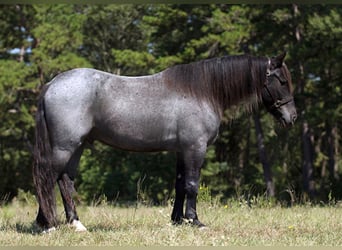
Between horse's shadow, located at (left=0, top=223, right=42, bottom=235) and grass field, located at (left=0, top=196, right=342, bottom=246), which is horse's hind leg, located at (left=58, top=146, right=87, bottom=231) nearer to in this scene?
grass field, located at (left=0, top=196, right=342, bottom=246)

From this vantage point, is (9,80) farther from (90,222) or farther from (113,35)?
(90,222)

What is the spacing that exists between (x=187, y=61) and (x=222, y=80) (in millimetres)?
15527

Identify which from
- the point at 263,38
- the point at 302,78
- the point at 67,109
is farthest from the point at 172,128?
the point at 263,38

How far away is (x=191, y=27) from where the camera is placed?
2422 cm

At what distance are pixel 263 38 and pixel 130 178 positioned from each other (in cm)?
898

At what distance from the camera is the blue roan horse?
6258mm

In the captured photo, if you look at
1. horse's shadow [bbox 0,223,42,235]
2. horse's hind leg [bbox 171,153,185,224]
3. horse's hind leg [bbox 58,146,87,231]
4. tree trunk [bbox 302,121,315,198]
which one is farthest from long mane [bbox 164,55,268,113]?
tree trunk [bbox 302,121,315,198]

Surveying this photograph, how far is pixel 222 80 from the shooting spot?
6.66 meters

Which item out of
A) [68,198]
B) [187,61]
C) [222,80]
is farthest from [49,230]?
[187,61]

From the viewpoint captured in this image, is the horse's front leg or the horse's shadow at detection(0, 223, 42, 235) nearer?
the horse's shadow at detection(0, 223, 42, 235)

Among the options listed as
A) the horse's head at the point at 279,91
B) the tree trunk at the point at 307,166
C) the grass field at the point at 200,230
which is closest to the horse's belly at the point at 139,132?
the grass field at the point at 200,230

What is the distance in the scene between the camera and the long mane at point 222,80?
21.5 ft

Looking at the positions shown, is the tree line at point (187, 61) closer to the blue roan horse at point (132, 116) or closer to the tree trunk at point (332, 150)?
the tree trunk at point (332, 150)

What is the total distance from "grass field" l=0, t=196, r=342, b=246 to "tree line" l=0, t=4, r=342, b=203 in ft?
34.4
